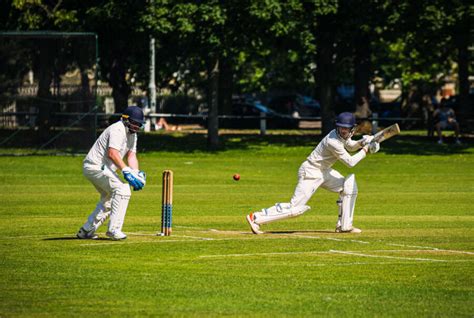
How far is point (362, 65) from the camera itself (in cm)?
5197

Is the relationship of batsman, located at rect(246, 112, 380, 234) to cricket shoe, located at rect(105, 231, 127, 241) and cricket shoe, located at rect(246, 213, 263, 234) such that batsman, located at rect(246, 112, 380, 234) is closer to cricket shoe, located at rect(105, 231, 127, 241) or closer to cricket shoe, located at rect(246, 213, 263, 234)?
cricket shoe, located at rect(246, 213, 263, 234)

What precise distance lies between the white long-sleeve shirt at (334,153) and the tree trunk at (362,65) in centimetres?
3377

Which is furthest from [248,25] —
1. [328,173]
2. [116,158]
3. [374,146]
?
[116,158]

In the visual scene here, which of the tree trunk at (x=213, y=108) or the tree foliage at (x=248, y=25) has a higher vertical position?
the tree foliage at (x=248, y=25)

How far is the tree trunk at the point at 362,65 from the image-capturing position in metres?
51.6

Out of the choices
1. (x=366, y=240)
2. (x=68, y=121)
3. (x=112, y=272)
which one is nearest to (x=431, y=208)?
(x=366, y=240)

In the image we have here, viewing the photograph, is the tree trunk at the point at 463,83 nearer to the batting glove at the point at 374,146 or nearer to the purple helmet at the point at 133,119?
the batting glove at the point at 374,146

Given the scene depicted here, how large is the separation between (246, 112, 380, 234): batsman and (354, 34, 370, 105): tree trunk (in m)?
33.8

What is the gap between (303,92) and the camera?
295 ft

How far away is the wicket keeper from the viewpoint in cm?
1597

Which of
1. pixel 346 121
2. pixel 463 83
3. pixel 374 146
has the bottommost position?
pixel 374 146

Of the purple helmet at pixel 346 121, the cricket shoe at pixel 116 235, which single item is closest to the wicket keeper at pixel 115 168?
the cricket shoe at pixel 116 235

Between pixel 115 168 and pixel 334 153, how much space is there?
321cm

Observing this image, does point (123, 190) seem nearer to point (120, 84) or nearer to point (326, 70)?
point (326, 70)
